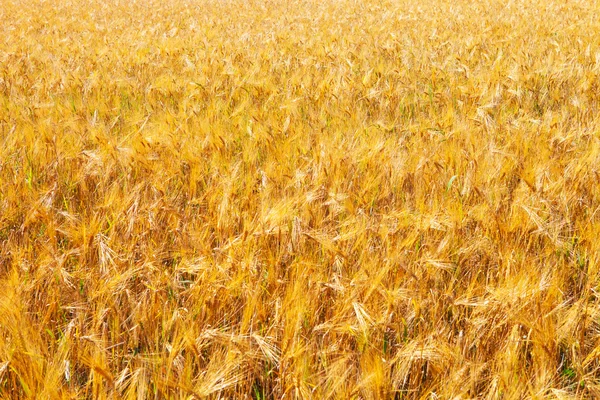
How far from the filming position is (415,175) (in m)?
1.90

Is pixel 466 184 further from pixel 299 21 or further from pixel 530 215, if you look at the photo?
pixel 299 21

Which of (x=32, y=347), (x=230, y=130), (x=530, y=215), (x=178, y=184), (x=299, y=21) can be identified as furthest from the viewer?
(x=299, y=21)

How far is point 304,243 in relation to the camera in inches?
58.5

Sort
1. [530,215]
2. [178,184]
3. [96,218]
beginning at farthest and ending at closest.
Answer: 1. [178,184]
2. [96,218]
3. [530,215]

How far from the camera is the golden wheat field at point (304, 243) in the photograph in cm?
108

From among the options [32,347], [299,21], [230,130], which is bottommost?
[299,21]

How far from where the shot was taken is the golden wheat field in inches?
42.5

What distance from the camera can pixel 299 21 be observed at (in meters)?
7.42

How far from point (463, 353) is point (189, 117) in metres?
1.94

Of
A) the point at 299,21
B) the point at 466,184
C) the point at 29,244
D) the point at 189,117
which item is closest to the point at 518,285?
the point at 466,184

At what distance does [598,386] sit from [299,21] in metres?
6.92

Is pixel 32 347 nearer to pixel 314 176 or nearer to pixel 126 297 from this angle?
pixel 126 297

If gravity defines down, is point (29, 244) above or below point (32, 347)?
below

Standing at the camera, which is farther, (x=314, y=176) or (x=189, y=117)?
(x=189, y=117)
